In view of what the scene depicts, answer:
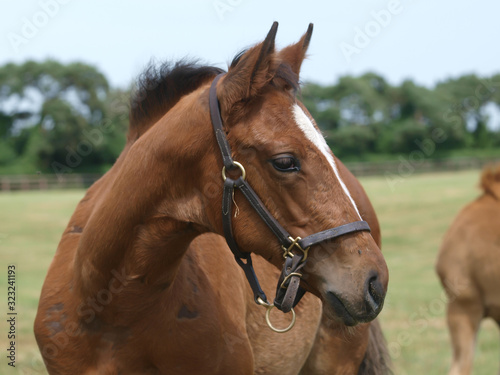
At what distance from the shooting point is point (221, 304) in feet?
10.4

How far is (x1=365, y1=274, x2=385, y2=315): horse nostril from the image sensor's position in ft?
7.45

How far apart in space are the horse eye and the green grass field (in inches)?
184

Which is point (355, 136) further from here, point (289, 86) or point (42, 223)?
point (289, 86)

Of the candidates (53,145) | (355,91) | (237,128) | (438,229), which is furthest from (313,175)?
(355,91)

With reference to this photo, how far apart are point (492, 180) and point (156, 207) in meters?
7.13

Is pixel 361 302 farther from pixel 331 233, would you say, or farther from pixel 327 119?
pixel 327 119

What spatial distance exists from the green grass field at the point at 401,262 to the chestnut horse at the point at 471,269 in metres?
0.69

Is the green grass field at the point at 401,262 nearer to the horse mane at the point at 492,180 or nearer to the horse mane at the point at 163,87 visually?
the horse mane at the point at 492,180

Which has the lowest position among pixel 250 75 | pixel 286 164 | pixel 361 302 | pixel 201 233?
pixel 361 302

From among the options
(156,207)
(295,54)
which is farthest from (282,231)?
(295,54)

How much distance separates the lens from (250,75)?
251 cm

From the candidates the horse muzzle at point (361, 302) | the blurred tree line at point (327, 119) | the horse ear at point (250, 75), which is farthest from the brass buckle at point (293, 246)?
the blurred tree line at point (327, 119)

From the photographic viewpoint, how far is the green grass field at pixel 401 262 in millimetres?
8117

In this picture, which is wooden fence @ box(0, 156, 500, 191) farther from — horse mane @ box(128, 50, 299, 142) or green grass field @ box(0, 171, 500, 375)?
horse mane @ box(128, 50, 299, 142)
